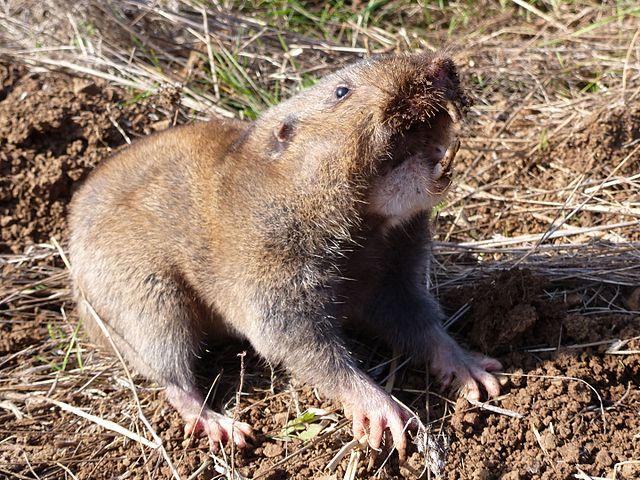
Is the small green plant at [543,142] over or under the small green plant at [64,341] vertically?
over

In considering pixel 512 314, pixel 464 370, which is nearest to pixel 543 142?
pixel 512 314

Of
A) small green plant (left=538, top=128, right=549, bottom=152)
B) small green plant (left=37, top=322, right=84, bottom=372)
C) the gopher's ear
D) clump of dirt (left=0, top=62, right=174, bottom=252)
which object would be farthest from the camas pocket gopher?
small green plant (left=538, top=128, right=549, bottom=152)

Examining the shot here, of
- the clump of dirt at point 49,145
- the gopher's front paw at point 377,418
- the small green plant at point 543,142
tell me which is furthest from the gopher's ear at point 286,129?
the small green plant at point 543,142

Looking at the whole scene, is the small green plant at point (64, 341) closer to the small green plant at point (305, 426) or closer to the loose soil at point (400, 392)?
the loose soil at point (400, 392)

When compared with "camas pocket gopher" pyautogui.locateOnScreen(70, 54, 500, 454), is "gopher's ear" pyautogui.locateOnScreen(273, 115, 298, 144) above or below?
above

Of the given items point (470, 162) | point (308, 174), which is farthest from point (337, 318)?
point (470, 162)

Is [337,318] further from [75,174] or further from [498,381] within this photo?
[75,174]

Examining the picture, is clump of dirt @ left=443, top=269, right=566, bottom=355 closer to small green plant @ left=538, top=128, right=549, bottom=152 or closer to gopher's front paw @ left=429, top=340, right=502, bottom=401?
gopher's front paw @ left=429, top=340, right=502, bottom=401
